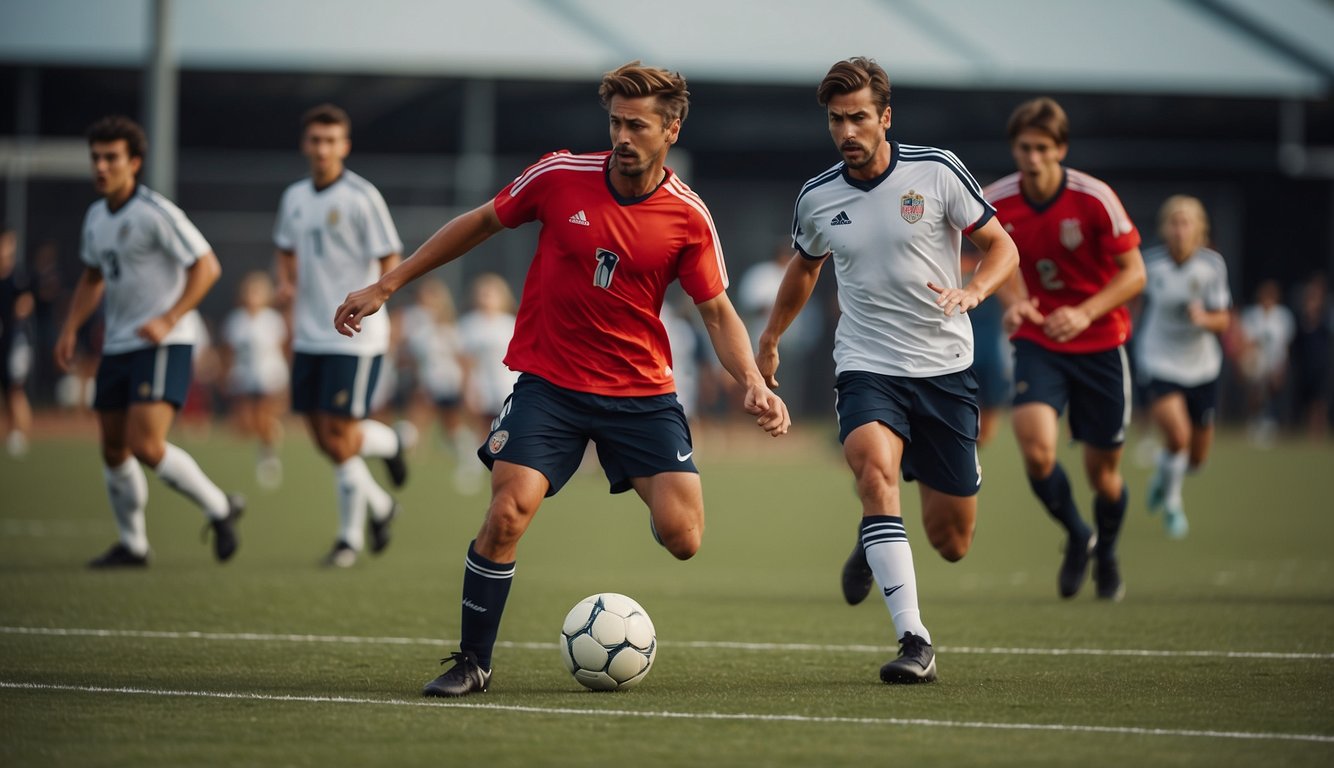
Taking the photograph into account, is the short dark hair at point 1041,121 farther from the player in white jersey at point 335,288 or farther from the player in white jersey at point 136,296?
the player in white jersey at point 136,296

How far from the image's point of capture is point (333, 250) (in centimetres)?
1049

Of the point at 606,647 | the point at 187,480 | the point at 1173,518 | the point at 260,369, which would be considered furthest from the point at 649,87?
the point at 260,369

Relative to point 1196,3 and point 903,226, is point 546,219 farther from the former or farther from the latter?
point 1196,3

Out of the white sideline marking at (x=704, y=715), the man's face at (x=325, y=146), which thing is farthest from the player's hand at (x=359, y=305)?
the man's face at (x=325, y=146)

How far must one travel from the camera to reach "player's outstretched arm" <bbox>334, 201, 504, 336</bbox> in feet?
19.9

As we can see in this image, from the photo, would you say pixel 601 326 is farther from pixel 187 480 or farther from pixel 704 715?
pixel 187 480

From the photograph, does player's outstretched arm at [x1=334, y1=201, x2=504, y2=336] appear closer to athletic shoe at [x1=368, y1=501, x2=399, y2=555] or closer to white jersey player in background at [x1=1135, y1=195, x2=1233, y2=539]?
athletic shoe at [x1=368, y1=501, x2=399, y2=555]

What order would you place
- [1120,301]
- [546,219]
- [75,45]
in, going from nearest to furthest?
[546,219] → [1120,301] → [75,45]

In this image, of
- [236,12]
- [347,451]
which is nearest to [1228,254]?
[236,12]

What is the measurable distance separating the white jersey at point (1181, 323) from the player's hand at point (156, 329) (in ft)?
23.5

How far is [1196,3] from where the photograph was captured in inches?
1213

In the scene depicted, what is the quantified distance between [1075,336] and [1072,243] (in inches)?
20.5

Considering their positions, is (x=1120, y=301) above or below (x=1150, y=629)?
above

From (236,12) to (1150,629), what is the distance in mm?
23852
